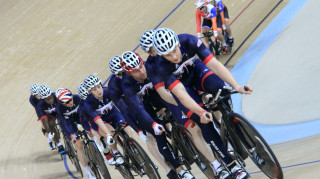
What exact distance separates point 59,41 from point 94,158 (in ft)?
18.5

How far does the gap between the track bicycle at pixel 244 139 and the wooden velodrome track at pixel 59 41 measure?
441 centimetres

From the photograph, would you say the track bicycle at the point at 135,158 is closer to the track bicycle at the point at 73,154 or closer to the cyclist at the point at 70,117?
the cyclist at the point at 70,117

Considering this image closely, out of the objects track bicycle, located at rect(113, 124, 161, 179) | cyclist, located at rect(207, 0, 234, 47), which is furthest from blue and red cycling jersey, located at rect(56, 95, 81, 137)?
cyclist, located at rect(207, 0, 234, 47)

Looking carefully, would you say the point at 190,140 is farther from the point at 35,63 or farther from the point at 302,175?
the point at 35,63

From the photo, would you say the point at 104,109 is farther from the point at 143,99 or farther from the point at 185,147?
the point at 185,147

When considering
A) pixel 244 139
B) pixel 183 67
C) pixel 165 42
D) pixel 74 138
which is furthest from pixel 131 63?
pixel 74 138

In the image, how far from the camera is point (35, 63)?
1041 cm

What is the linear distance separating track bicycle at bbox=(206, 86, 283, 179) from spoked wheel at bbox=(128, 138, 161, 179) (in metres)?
1.13

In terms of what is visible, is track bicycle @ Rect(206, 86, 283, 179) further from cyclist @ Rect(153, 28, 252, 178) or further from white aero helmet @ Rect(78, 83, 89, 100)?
white aero helmet @ Rect(78, 83, 89, 100)

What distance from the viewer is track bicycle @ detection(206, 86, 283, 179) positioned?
3543mm

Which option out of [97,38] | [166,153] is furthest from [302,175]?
[97,38]

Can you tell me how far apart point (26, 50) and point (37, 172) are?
4147mm

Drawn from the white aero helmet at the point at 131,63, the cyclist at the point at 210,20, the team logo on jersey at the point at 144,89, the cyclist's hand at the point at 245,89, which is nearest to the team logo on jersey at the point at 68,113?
the team logo on jersey at the point at 144,89

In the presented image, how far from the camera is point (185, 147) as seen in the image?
4.47 meters
